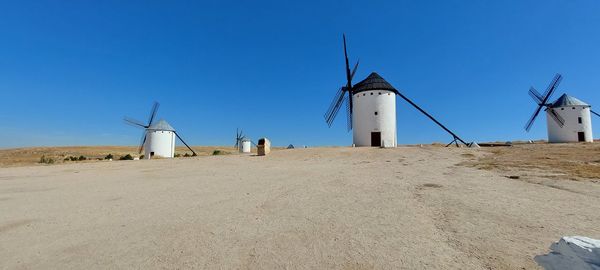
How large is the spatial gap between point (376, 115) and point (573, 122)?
108ft

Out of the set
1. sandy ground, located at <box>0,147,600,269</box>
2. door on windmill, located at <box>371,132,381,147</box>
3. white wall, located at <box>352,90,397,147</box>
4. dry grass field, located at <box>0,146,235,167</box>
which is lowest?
sandy ground, located at <box>0,147,600,269</box>

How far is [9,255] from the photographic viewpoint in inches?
161

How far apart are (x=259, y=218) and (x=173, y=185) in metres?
5.46

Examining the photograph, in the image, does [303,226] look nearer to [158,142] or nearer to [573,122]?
[158,142]

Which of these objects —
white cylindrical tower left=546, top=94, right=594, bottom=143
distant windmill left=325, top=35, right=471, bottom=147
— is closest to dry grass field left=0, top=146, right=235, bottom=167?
distant windmill left=325, top=35, right=471, bottom=147

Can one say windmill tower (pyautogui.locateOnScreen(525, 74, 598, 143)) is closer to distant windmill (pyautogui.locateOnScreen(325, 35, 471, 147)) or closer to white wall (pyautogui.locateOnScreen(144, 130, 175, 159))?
distant windmill (pyautogui.locateOnScreen(325, 35, 471, 147))

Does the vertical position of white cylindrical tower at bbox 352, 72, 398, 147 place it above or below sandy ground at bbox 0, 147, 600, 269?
above

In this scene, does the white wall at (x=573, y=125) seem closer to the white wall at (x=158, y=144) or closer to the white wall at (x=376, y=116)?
the white wall at (x=376, y=116)

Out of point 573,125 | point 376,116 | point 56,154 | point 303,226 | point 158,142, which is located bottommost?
point 303,226

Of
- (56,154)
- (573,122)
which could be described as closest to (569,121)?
(573,122)

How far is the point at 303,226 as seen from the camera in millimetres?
4953

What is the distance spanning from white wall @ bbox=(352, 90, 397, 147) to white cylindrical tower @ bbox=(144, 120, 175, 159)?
1056 inches

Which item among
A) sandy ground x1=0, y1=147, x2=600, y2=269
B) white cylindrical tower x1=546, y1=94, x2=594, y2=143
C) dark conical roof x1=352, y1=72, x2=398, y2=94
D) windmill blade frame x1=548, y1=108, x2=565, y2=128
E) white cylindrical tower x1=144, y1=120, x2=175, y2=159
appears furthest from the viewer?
windmill blade frame x1=548, y1=108, x2=565, y2=128

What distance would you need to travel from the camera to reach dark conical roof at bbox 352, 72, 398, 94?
92.6 ft
